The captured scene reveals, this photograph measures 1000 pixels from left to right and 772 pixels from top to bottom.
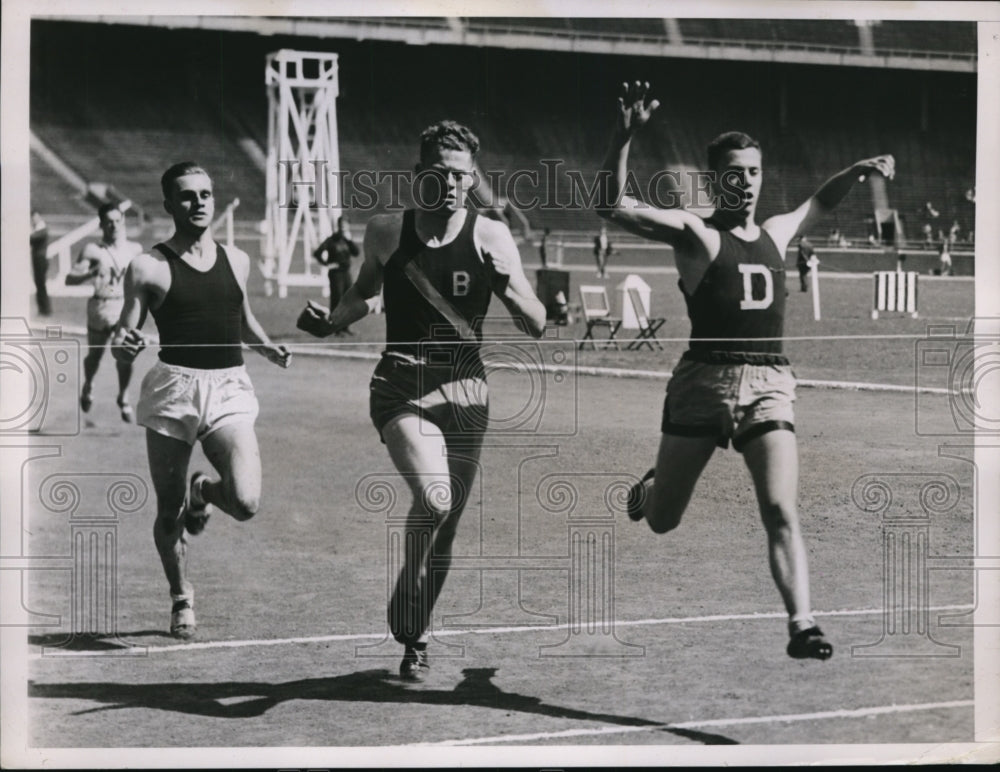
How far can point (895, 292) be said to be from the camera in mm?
10242

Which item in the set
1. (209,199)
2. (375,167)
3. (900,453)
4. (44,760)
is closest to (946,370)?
(900,453)

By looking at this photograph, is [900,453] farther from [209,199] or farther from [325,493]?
[209,199]

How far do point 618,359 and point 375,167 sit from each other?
1416 mm

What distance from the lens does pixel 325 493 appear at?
404 inches

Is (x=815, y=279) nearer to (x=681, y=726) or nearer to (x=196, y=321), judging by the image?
(x=681, y=726)

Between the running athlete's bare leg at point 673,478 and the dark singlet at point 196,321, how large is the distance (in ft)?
6.49

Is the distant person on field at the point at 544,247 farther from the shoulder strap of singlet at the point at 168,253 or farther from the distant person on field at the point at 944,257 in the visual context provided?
the distant person on field at the point at 944,257

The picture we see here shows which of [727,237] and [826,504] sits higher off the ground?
[727,237]

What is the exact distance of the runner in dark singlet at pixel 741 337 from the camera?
9.62m

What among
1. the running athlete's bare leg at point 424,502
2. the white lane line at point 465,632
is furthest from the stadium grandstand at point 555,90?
the white lane line at point 465,632

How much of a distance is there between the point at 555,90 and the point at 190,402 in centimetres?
221

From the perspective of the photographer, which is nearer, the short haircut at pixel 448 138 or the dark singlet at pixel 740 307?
the dark singlet at pixel 740 307

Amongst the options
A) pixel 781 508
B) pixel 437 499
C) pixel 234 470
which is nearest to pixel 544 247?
pixel 437 499

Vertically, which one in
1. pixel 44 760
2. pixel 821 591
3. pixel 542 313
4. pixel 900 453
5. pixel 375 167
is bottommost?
pixel 44 760
